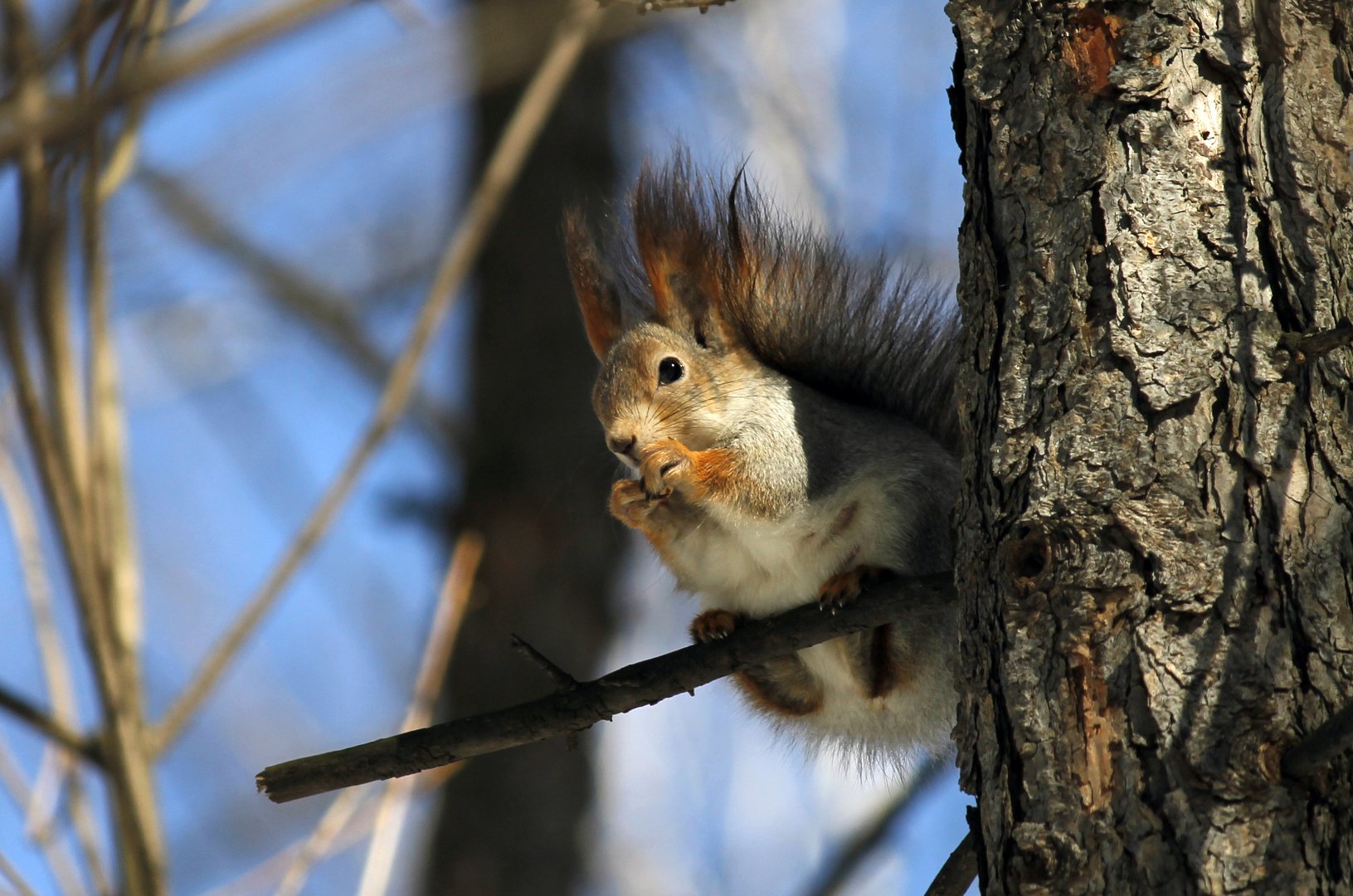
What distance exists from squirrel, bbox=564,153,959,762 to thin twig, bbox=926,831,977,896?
542mm

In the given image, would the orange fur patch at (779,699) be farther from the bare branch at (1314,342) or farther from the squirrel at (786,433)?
the bare branch at (1314,342)

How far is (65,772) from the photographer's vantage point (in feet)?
6.59

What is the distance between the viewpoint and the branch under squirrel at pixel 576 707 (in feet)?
5.14

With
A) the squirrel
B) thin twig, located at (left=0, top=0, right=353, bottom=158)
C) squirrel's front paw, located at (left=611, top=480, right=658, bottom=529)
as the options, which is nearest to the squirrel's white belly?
the squirrel

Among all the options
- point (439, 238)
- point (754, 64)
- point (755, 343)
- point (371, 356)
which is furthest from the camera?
point (754, 64)

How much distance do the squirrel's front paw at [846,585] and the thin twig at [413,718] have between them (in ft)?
1.98

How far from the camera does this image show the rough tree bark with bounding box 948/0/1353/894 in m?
1.17

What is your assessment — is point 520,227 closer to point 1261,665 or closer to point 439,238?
point 439,238

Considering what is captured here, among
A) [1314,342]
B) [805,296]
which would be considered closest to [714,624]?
[805,296]

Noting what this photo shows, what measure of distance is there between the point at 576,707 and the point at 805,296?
97cm

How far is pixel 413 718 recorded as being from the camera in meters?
2.19

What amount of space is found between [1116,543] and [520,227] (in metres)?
2.85

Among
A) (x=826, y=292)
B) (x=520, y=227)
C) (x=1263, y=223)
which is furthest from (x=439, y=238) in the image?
(x=1263, y=223)

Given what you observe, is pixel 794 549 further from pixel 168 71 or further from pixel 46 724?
pixel 168 71
